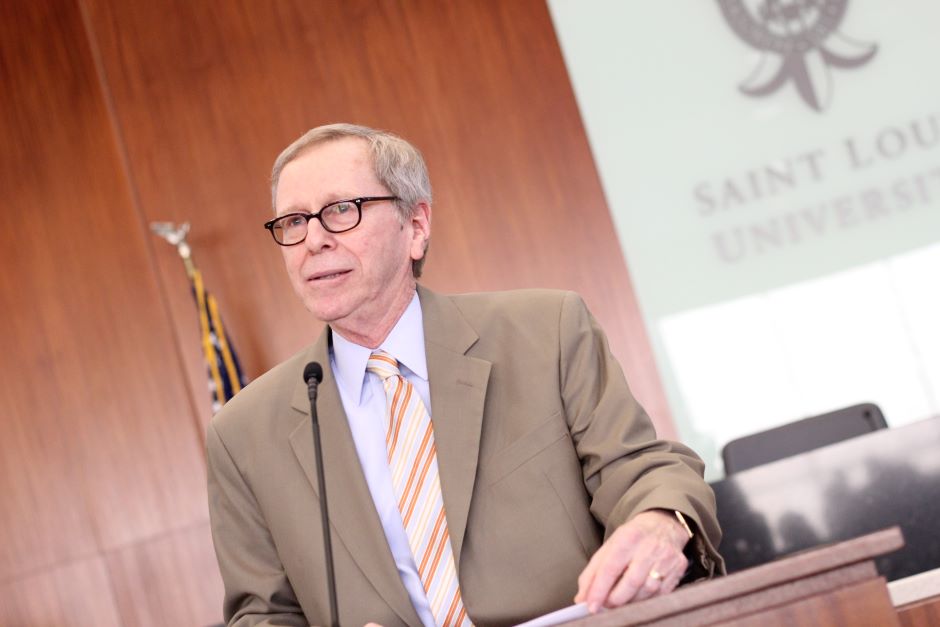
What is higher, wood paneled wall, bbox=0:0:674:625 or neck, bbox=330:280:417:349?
wood paneled wall, bbox=0:0:674:625

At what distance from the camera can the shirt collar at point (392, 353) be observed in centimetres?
227

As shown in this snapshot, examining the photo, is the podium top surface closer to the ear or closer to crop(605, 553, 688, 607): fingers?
the ear

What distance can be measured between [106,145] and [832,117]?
152 inches

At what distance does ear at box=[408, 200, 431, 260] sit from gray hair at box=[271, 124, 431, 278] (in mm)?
16

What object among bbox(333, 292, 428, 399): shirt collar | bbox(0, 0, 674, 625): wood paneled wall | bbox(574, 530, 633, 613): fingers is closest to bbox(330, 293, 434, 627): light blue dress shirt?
bbox(333, 292, 428, 399): shirt collar

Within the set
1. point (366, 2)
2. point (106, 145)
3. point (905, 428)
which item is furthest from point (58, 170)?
point (905, 428)

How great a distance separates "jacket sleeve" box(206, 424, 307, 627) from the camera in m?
2.15

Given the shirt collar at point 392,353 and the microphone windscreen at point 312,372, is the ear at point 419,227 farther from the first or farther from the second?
the microphone windscreen at point 312,372

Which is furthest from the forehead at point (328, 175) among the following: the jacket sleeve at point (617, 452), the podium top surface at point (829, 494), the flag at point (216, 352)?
the flag at point (216, 352)

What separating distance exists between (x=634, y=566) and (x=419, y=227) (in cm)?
103

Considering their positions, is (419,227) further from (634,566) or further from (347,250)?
(634,566)

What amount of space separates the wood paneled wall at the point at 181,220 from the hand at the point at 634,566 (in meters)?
4.13

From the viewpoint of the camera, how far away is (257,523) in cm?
225

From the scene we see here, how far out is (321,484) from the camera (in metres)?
1.94
